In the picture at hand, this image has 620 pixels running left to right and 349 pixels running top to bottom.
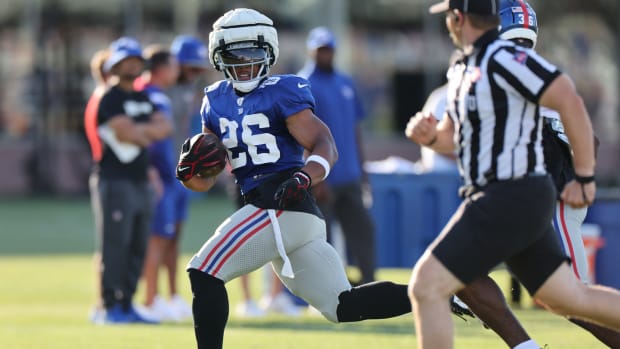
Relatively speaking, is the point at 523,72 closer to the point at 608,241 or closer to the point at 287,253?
the point at 287,253

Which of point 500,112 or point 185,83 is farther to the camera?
point 185,83

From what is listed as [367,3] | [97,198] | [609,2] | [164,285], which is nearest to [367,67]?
[367,3]

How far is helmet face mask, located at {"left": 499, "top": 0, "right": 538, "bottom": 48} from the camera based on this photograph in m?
6.84

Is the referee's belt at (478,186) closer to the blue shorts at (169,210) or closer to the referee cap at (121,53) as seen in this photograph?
the referee cap at (121,53)

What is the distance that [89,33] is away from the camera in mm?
25531

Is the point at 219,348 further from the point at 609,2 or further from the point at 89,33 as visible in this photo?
the point at 609,2

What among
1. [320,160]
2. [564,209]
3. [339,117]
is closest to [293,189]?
[320,160]

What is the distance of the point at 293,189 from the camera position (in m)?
6.03

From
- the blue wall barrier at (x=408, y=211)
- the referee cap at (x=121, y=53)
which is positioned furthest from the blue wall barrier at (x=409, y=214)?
the referee cap at (x=121, y=53)

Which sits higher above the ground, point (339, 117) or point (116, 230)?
point (339, 117)

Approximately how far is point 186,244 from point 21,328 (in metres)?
7.56

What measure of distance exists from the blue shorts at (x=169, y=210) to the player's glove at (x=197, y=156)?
434 cm

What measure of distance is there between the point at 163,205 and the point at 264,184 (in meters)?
4.53

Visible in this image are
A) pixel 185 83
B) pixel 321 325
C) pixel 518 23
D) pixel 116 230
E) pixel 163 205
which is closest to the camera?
pixel 518 23
